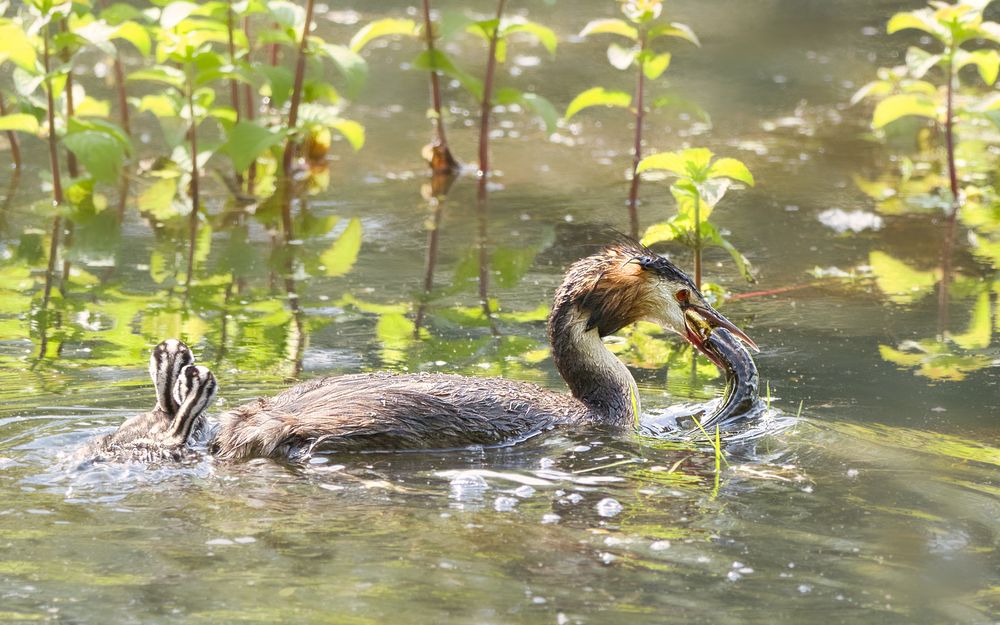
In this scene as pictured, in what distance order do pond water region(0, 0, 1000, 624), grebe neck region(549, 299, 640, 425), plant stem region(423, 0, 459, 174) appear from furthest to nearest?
plant stem region(423, 0, 459, 174), grebe neck region(549, 299, 640, 425), pond water region(0, 0, 1000, 624)

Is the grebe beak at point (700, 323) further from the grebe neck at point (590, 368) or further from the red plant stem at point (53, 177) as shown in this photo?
the red plant stem at point (53, 177)

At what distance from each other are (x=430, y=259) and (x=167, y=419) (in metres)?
3.78

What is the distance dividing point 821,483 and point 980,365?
6.61 ft

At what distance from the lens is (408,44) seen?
55.3 feet

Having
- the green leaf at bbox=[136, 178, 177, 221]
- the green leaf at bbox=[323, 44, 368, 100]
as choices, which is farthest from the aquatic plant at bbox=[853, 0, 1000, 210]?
the green leaf at bbox=[136, 178, 177, 221]

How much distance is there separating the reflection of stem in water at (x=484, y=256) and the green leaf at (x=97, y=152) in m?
2.48

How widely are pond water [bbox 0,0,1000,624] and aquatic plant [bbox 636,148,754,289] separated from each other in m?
0.42

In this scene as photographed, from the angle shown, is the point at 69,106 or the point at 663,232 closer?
the point at 663,232

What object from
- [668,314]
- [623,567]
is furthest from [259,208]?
[623,567]

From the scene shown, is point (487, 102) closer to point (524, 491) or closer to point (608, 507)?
point (524, 491)

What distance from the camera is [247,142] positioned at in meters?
10.6

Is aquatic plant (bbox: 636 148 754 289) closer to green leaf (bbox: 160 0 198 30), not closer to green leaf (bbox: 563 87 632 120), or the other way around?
green leaf (bbox: 563 87 632 120)

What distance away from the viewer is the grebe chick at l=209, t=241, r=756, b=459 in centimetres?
623

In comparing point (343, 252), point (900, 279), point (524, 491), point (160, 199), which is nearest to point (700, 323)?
point (524, 491)
